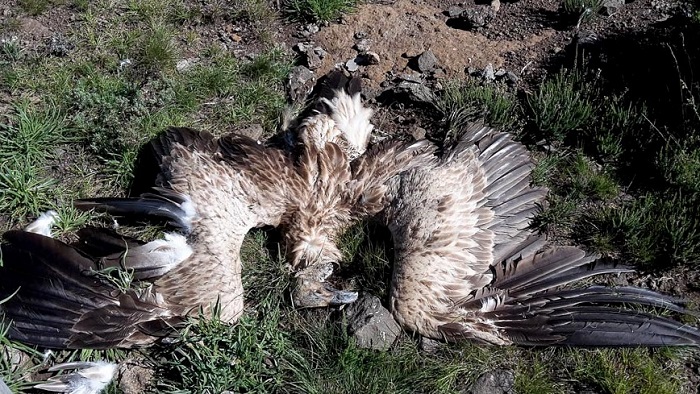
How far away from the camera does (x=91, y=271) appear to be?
368 centimetres

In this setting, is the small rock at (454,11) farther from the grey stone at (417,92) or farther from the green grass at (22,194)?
the green grass at (22,194)

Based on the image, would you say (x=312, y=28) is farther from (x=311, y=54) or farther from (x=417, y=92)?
(x=417, y=92)

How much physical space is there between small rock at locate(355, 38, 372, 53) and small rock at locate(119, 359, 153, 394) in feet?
8.99

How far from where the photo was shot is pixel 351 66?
5.15 meters

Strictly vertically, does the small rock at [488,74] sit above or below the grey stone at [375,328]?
above

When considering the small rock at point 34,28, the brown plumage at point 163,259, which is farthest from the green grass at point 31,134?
the small rock at point 34,28

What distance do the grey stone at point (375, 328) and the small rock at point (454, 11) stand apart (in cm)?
260

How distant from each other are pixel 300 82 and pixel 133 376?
2.37 meters

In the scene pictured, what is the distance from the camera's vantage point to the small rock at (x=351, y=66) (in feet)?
16.9

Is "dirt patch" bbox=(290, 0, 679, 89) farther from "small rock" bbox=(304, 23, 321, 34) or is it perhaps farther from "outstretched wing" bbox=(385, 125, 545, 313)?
"outstretched wing" bbox=(385, 125, 545, 313)

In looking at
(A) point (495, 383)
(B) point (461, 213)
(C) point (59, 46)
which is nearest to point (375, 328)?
(A) point (495, 383)

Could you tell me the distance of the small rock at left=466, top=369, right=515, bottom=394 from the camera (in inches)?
144

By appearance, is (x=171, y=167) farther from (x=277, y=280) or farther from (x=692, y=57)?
(x=692, y=57)

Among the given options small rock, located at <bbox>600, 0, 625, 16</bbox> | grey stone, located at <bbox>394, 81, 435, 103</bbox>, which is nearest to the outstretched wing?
grey stone, located at <bbox>394, 81, 435, 103</bbox>
